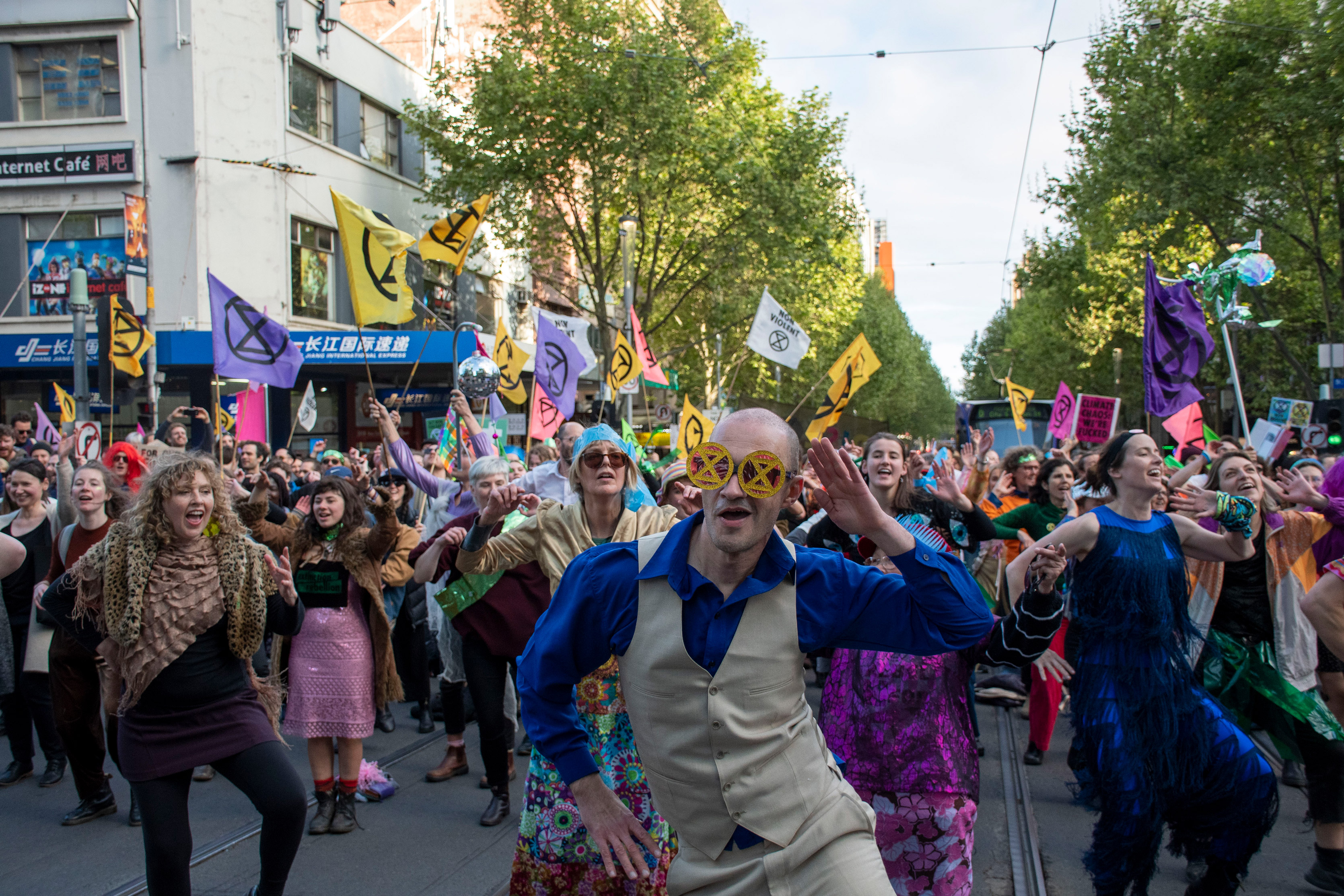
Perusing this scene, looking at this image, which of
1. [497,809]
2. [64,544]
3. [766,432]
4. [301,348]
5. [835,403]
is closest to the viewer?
[766,432]

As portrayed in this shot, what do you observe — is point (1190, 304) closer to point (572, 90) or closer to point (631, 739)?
point (631, 739)

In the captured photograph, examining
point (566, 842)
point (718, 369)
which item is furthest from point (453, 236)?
point (718, 369)

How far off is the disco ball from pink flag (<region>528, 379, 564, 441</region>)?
1.25 metres

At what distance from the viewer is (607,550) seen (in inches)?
99.6

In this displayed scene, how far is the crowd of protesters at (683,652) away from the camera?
8.03ft

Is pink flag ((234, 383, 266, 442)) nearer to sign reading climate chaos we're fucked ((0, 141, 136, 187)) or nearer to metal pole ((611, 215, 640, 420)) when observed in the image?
metal pole ((611, 215, 640, 420))

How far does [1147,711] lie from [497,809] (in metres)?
3.28

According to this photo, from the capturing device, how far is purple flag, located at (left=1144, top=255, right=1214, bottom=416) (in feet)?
29.1

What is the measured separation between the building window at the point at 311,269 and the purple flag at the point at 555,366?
1263cm

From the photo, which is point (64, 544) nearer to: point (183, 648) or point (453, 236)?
point (183, 648)

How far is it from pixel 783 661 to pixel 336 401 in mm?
25048

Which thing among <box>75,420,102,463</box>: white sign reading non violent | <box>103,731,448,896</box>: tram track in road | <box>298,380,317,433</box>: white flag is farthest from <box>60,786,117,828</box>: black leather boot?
<box>298,380,317,433</box>: white flag

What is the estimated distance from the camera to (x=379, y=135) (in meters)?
26.7

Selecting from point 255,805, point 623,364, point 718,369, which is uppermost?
point 718,369
